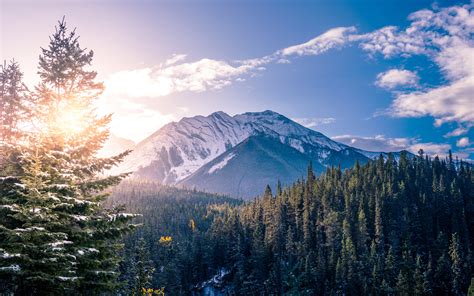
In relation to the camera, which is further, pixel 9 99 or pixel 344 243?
pixel 344 243

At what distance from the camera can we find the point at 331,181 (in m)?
176

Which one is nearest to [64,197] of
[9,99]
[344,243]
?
[9,99]

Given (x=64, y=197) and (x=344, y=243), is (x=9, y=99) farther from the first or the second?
(x=344, y=243)

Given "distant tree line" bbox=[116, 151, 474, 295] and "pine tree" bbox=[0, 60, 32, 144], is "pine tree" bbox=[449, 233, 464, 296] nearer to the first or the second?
Answer: "distant tree line" bbox=[116, 151, 474, 295]

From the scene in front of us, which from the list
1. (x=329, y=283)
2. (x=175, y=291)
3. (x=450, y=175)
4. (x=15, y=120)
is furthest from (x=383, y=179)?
(x=15, y=120)

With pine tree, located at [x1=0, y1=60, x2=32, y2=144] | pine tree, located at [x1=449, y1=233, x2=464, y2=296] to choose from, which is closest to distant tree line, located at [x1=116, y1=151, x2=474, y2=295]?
pine tree, located at [x1=449, y1=233, x2=464, y2=296]

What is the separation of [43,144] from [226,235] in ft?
504

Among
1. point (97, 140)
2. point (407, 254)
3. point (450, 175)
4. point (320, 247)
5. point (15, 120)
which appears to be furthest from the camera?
point (450, 175)

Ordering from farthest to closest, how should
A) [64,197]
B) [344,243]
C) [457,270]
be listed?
[344,243] → [457,270] → [64,197]

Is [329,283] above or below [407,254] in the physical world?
below

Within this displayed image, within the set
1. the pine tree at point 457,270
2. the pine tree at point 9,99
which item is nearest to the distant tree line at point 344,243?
the pine tree at point 457,270

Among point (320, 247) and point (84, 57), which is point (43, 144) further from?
point (320, 247)

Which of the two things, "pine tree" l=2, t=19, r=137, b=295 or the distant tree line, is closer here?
"pine tree" l=2, t=19, r=137, b=295

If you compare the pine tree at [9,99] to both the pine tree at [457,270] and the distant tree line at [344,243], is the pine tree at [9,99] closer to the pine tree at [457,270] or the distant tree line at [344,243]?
the distant tree line at [344,243]
